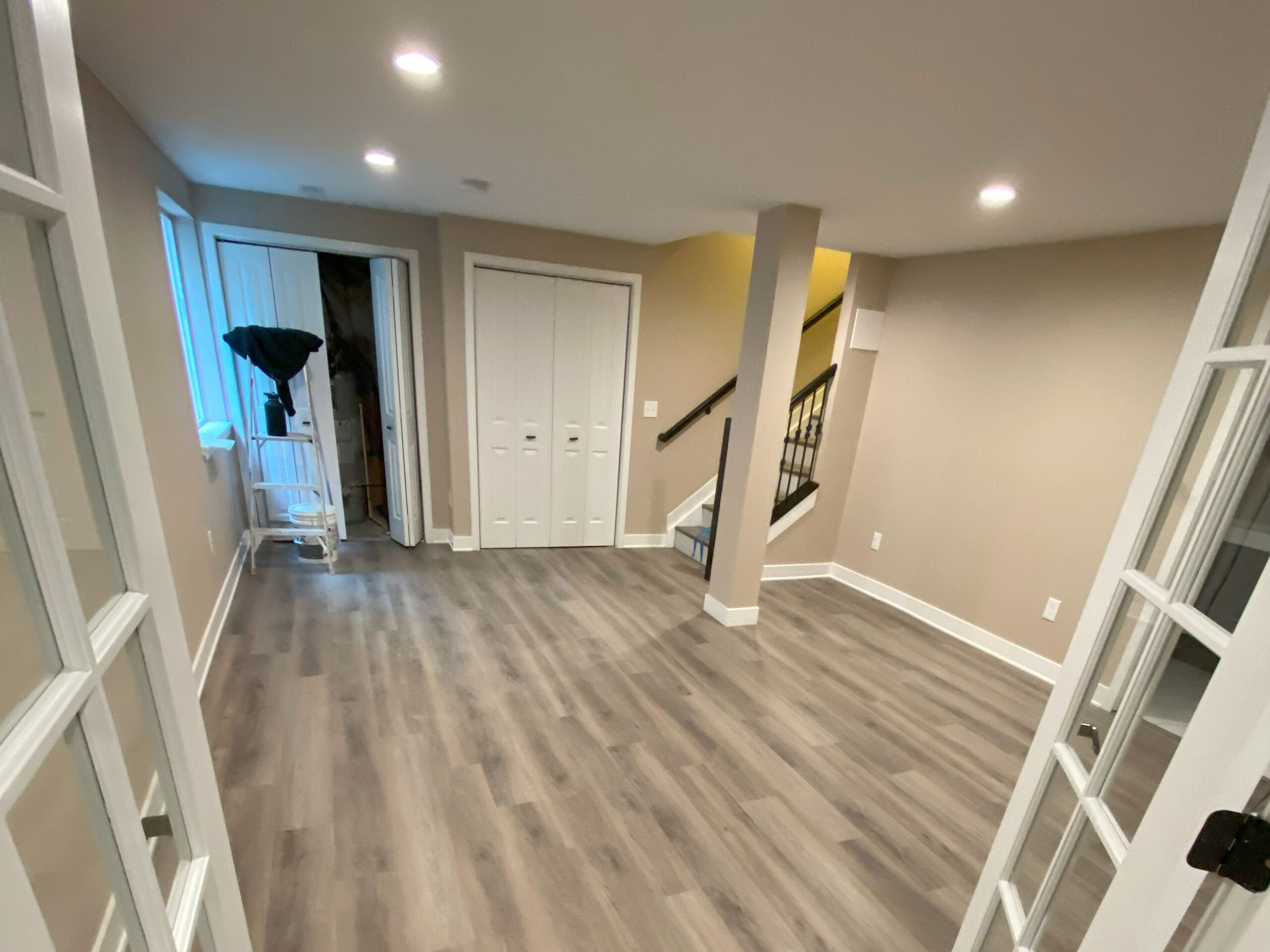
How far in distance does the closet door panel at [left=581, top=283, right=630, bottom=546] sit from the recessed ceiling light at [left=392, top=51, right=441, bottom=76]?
2.37m

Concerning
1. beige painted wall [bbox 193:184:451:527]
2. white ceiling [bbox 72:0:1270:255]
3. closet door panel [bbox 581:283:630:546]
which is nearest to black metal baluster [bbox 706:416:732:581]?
closet door panel [bbox 581:283:630:546]

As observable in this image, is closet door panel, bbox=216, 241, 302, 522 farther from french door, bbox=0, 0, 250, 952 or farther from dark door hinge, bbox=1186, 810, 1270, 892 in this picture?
dark door hinge, bbox=1186, 810, 1270, 892

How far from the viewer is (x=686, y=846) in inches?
66.8

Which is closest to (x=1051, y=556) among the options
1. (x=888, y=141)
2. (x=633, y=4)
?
(x=888, y=141)

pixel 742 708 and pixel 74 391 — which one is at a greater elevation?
pixel 74 391

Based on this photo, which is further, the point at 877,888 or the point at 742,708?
the point at 742,708

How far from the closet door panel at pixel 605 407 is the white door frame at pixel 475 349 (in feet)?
0.13

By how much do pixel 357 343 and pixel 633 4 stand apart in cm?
402

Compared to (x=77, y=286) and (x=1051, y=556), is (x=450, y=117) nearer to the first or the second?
(x=77, y=286)

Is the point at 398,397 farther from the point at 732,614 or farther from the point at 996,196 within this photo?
the point at 996,196

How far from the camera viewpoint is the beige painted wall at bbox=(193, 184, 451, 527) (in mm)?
3156

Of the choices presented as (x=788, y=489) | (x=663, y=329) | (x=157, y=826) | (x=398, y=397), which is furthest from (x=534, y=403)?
(x=157, y=826)

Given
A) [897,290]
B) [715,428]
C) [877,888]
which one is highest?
[897,290]

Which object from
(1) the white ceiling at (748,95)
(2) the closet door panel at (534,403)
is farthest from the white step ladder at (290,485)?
(1) the white ceiling at (748,95)
